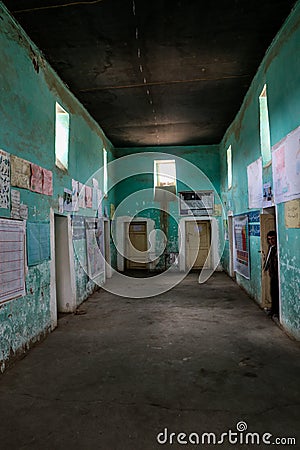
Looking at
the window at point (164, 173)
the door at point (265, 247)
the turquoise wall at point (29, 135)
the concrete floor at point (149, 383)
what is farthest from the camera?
the window at point (164, 173)

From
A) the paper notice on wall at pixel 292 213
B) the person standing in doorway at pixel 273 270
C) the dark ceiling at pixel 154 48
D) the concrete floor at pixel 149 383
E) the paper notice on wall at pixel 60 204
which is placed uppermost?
the dark ceiling at pixel 154 48

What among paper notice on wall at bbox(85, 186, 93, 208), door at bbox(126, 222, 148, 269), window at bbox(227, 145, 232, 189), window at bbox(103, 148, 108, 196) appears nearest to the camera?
paper notice on wall at bbox(85, 186, 93, 208)

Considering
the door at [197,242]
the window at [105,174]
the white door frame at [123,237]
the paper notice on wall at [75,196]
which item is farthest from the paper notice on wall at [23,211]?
the door at [197,242]

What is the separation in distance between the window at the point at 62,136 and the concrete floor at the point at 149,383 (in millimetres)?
2827

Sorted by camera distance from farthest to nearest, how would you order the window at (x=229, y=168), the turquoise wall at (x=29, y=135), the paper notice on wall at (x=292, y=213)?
1. the window at (x=229, y=168)
2. the paper notice on wall at (x=292, y=213)
3. the turquoise wall at (x=29, y=135)

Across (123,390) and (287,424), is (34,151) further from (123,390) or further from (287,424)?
(287,424)

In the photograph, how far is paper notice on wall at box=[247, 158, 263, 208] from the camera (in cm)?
559

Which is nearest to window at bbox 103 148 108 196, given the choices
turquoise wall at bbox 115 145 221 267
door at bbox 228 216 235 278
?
turquoise wall at bbox 115 145 221 267

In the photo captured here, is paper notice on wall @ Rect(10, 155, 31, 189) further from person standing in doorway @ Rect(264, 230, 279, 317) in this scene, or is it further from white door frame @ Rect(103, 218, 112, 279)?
white door frame @ Rect(103, 218, 112, 279)

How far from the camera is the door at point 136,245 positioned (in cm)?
1138

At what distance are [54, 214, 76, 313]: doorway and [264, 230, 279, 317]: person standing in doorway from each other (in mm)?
3490

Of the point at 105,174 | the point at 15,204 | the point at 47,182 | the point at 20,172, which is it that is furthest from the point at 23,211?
the point at 105,174

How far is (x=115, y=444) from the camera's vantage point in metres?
2.26

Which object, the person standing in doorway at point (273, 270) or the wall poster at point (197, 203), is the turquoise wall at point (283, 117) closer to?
the person standing in doorway at point (273, 270)
